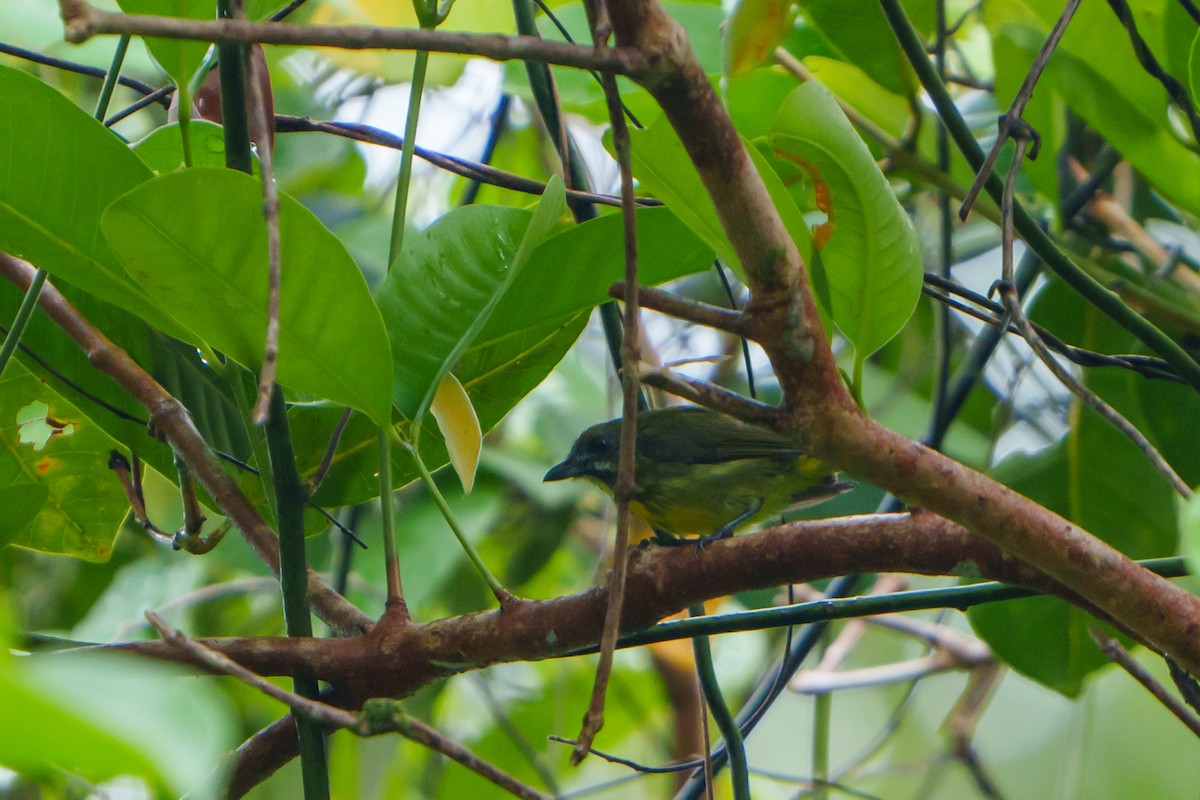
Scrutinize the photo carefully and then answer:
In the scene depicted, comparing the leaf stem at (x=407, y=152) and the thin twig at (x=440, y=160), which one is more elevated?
the thin twig at (x=440, y=160)

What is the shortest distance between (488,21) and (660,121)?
124 centimetres

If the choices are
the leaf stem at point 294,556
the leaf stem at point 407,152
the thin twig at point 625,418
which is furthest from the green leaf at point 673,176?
the leaf stem at point 294,556

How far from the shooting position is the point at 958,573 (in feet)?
2.98

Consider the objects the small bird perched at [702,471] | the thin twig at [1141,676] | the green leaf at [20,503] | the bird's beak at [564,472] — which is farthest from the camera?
the bird's beak at [564,472]

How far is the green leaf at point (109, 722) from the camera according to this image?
0.30 metres

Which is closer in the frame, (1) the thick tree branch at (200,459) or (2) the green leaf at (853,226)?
(2) the green leaf at (853,226)

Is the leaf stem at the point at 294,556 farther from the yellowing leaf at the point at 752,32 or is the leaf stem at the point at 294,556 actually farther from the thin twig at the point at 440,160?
the yellowing leaf at the point at 752,32

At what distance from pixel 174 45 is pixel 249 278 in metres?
0.25

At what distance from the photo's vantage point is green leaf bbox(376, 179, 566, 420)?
1050mm

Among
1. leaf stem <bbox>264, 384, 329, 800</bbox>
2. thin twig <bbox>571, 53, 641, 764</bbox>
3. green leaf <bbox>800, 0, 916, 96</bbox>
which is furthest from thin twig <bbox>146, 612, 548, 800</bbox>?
green leaf <bbox>800, 0, 916, 96</bbox>

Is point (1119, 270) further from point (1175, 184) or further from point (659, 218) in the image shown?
point (659, 218)

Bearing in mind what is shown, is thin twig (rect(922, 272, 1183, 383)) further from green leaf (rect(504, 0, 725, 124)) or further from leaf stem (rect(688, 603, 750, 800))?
green leaf (rect(504, 0, 725, 124))

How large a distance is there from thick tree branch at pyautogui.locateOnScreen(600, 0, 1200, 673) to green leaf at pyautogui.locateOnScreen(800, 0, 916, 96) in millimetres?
982

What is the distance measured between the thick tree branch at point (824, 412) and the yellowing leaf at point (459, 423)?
1.29ft
